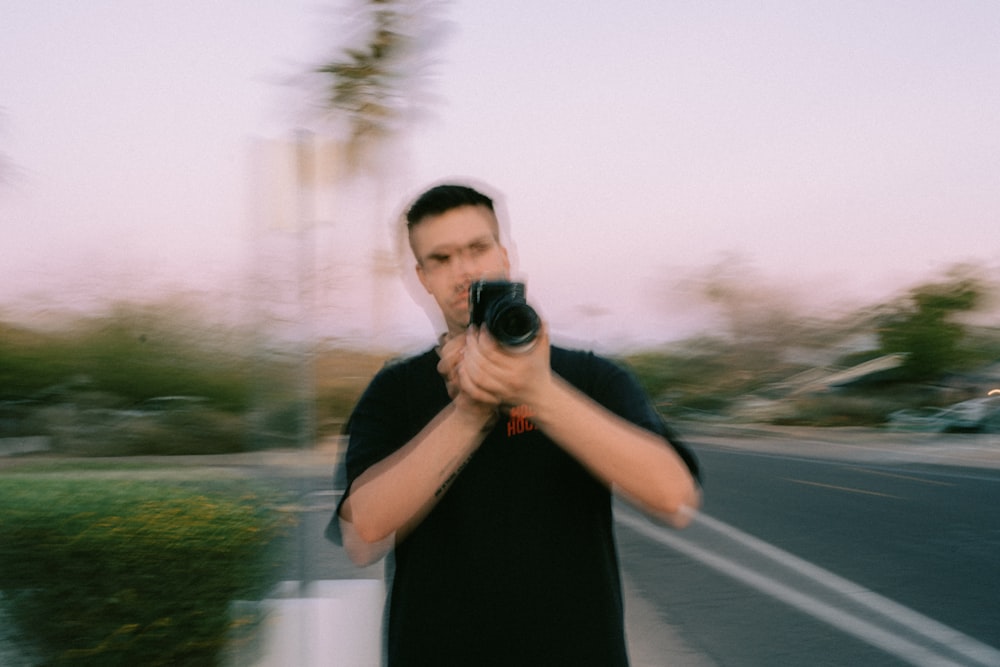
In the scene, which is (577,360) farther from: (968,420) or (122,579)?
(968,420)

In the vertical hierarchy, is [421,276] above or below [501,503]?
above

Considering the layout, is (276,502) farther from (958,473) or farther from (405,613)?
(958,473)

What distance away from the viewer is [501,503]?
4.49 feet

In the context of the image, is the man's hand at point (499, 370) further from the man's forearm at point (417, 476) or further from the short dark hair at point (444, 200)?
the short dark hair at point (444, 200)

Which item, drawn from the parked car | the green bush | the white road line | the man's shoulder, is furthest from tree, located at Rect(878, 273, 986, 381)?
the man's shoulder

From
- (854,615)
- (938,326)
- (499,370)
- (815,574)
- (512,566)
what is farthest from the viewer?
(938,326)

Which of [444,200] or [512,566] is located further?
[444,200]

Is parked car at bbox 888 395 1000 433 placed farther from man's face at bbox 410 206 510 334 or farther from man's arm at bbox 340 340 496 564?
man's arm at bbox 340 340 496 564

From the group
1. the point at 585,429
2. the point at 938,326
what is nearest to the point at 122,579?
the point at 585,429

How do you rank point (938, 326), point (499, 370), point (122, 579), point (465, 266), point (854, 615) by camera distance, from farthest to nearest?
point (938, 326) < point (854, 615) < point (122, 579) < point (465, 266) < point (499, 370)

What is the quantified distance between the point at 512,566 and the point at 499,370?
1.13ft

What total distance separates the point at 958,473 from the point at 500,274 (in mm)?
15246

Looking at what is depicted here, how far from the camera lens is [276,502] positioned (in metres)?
3.86

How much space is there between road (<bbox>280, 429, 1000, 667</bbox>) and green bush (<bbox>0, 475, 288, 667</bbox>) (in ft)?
1.26
